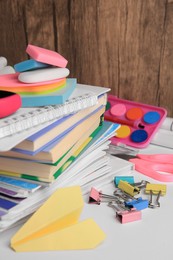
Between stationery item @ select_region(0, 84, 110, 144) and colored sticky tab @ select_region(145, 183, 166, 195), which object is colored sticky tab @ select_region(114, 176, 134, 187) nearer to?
colored sticky tab @ select_region(145, 183, 166, 195)

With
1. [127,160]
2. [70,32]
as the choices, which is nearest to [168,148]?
[127,160]

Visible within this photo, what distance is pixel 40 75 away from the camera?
0.57m

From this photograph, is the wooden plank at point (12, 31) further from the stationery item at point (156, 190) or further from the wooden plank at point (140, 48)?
the stationery item at point (156, 190)

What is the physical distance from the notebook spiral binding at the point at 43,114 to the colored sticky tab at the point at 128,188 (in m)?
0.14

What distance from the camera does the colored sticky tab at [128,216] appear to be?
54cm

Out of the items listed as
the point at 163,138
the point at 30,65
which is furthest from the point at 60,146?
the point at 163,138

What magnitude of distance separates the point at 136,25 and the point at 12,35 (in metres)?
0.36

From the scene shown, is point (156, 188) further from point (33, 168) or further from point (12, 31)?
point (12, 31)

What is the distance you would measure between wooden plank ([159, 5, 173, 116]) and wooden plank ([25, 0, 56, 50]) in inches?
11.5

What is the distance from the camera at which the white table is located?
0.48 meters

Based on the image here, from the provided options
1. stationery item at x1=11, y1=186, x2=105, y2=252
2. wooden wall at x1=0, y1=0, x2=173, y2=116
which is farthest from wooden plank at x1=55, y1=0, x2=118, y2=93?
stationery item at x1=11, y1=186, x2=105, y2=252

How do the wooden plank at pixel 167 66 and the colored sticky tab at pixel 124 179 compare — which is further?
the wooden plank at pixel 167 66

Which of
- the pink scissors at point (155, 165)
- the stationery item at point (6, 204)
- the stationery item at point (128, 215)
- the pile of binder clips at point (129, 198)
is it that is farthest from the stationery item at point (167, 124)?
the stationery item at point (6, 204)

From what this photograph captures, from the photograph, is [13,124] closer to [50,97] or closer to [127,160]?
[50,97]
